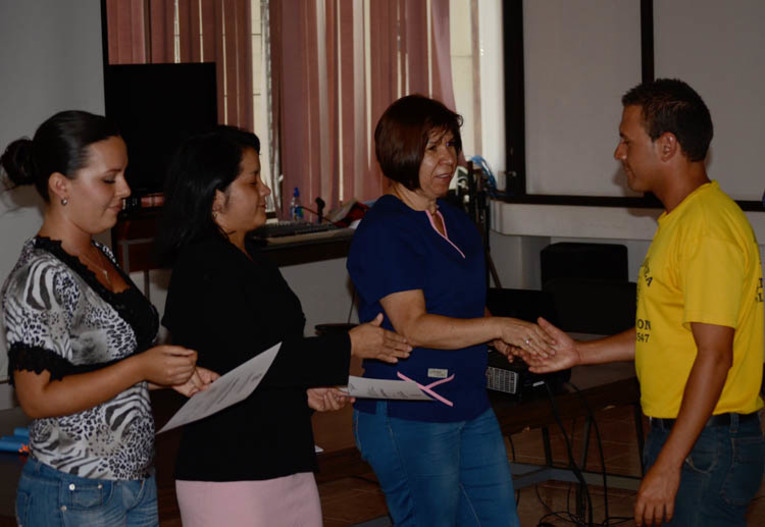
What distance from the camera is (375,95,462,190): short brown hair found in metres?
2.61

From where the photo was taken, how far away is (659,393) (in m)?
2.30

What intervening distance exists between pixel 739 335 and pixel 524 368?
40.8 inches

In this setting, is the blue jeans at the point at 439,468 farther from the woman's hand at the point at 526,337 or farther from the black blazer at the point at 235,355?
the black blazer at the point at 235,355

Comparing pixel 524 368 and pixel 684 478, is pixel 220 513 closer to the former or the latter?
pixel 684 478

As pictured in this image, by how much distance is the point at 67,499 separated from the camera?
2.00 meters

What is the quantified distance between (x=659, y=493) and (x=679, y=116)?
76 centimetres

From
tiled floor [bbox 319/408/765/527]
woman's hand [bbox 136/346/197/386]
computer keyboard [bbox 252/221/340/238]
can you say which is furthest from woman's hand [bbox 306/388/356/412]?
computer keyboard [bbox 252/221/340/238]

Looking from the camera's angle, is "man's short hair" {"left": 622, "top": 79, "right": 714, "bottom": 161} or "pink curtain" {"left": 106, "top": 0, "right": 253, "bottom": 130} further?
"pink curtain" {"left": 106, "top": 0, "right": 253, "bottom": 130}

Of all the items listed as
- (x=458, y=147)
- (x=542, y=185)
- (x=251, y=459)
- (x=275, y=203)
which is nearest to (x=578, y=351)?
(x=458, y=147)

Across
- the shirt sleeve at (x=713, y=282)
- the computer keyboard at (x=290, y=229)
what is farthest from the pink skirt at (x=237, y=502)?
the computer keyboard at (x=290, y=229)

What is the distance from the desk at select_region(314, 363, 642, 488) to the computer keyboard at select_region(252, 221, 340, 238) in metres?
2.25

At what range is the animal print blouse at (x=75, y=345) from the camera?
1960 millimetres

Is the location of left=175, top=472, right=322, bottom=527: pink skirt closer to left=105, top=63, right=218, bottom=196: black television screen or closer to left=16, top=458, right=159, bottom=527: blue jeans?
left=16, top=458, right=159, bottom=527: blue jeans

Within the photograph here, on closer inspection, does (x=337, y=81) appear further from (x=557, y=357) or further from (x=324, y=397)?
(x=324, y=397)
